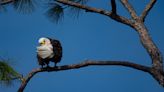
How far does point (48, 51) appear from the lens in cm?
194

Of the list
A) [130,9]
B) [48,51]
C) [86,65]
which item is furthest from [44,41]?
[130,9]

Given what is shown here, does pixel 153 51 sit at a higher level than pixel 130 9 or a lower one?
lower

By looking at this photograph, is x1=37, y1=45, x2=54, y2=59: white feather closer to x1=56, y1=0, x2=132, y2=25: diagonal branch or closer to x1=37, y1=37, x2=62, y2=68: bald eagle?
x1=37, y1=37, x2=62, y2=68: bald eagle

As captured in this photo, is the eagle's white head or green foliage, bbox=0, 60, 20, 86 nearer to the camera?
green foliage, bbox=0, 60, 20, 86

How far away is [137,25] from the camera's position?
1971mm

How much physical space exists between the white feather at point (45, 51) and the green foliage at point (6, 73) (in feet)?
0.47

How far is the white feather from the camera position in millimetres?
1920

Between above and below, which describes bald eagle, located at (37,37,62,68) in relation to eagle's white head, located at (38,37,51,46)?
below

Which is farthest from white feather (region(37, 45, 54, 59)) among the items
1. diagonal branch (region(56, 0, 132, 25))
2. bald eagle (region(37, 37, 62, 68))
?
diagonal branch (region(56, 0, 132, 25))

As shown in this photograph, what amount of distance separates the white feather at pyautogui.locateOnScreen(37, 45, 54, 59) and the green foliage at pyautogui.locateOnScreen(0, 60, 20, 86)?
14cm

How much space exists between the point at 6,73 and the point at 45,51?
8.2 inches

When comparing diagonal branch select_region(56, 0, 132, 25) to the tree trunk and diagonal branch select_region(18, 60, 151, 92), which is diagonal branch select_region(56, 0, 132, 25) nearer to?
the tree trunk

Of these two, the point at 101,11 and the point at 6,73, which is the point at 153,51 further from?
the point at 6,73

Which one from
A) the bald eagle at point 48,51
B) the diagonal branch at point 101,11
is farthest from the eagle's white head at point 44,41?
the diagonal branch at point 101,11
